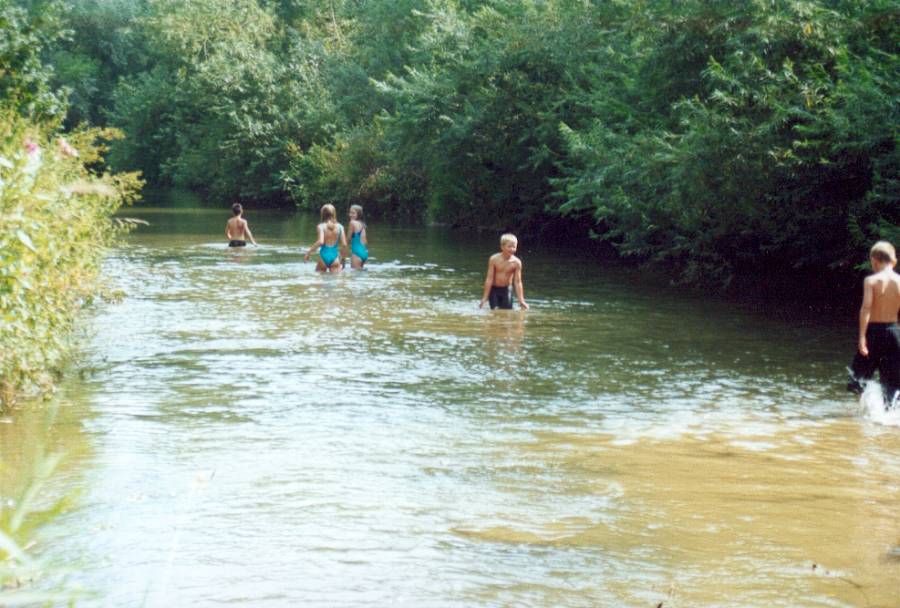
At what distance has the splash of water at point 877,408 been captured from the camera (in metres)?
10.6

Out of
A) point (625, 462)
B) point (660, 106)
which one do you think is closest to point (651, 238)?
point (660, 106)

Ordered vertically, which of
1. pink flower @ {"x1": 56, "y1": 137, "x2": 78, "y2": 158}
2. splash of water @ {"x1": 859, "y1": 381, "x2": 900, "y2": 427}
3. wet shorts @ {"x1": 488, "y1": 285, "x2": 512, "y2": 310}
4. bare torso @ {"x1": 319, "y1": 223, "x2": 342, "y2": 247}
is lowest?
splash of water @ {"x1": 859, "y1": 381, "x2": 900, "y2": 427}

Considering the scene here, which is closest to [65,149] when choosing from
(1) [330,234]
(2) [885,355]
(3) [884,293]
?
(1) [330,234]

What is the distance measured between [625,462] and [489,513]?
1833 mm

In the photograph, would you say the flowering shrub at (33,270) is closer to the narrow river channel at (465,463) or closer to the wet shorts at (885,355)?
the narrow river channel at (465,463)

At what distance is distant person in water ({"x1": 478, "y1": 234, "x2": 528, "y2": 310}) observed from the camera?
1778 centimetres

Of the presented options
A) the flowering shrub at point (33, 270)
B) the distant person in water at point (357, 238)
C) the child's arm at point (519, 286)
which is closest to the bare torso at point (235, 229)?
the distant person in water at point (357, 238)

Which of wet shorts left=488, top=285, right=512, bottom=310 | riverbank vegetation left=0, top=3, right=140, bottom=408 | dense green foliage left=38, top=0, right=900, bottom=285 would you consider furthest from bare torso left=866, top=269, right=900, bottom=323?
wet shorts left=488, top=285, right=512, bottom=310

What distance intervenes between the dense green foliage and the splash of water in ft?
17.3

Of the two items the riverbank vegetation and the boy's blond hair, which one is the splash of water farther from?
the riverbank vegetation

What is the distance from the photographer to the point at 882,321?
10.9 metres

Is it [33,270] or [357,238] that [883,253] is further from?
[357,238]

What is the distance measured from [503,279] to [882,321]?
781 cm

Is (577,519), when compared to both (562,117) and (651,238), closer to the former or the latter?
(651,238)
